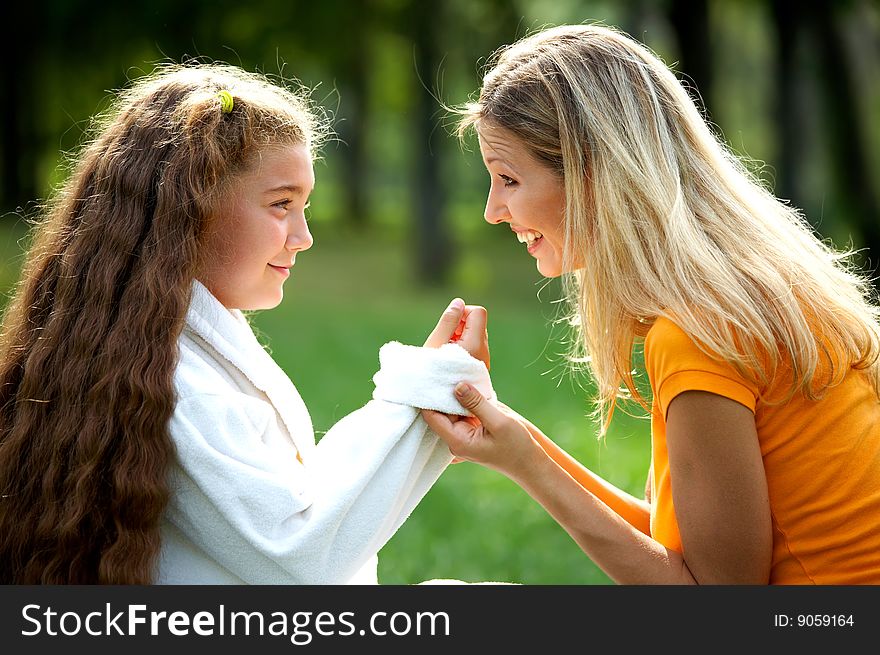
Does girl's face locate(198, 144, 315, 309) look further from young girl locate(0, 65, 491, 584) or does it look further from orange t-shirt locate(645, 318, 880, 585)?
orange t-shirt locate(645, 318, 880, 585)

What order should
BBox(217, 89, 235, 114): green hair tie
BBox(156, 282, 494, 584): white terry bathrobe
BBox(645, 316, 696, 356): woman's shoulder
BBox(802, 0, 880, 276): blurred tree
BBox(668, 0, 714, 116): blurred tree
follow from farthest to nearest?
BBox(668, 0, 714, 116): blurred tree
BBox(802, 0, 880, 276): blurred tree
BBox(217, 89, 235, 114): green hair tie
BBox(645, 316, 696, 356): woman's shoulder
BBox(156, 282, 494, 584): white terry bathrobe

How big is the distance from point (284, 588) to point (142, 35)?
1516 cm

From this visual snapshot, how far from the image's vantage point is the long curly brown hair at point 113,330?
227 cm

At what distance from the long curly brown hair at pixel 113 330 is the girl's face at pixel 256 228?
1.5 inches

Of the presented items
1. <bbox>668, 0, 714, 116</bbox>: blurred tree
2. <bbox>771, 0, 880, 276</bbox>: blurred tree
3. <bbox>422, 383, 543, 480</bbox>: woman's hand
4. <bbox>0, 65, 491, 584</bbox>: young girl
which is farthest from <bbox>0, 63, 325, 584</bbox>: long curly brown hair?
<bbox>668, 0, 714, 116</bbox>: blurred tree

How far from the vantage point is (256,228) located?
2.61m

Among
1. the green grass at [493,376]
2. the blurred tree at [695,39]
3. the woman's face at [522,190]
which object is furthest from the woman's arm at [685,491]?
the blurred tree at [695,39]

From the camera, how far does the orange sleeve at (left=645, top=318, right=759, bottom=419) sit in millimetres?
2336

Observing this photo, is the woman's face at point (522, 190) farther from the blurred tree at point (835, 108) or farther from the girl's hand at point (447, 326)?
the blurred tree at point (835, 108)

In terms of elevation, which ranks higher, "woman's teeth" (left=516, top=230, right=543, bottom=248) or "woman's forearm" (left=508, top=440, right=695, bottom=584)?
"woman's teeth" (left=516, top=230, right=543, bottom=248)

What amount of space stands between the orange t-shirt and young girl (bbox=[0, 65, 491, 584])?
2.01ft

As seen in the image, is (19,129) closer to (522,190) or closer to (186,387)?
(522,190)

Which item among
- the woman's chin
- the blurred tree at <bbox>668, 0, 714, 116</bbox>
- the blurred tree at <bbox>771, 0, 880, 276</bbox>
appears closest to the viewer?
the woman's chin

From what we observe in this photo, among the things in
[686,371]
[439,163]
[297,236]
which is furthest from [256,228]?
[439,163]
